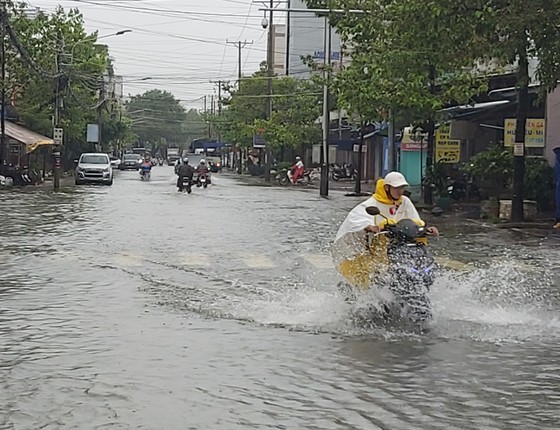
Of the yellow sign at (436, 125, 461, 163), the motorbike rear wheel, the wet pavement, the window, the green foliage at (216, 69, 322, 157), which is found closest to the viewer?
the wet pavement

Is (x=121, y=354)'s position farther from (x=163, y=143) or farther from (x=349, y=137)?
(x=163, y=143)

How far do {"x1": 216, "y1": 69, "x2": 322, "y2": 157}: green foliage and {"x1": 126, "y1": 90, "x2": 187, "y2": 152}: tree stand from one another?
79995 mm

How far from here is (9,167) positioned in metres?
43.5

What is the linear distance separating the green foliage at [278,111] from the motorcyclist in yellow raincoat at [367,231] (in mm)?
51935

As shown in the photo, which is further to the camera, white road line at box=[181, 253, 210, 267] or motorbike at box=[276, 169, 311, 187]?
motorbike at box=[276, 169, 311, 187]

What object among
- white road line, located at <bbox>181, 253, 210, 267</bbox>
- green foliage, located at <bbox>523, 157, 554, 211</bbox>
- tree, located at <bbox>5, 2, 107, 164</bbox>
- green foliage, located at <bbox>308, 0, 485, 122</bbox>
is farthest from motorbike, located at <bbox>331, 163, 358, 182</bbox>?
white road line, located at <bbox>181, 253, 210, 267</bbox>

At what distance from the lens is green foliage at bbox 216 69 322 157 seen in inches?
2498

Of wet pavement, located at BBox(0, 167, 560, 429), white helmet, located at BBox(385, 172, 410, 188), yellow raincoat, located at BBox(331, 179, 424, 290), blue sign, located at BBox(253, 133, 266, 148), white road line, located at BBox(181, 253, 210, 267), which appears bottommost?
wet pavement, located at BBox(0, 167, 560, 429)

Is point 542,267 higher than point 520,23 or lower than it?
lower

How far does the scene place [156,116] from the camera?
163 m

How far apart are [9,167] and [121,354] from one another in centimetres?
3643

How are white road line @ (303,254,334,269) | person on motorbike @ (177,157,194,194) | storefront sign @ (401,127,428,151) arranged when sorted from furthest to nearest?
person on motorbike @ (177,157,194,194), storefront sign @ (401,127,428,151), white road line @ (303,254,334,269)

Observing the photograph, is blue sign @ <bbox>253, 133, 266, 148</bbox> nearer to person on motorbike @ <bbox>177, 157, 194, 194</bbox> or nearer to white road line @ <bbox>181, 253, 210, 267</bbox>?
person on motorbike @ <bbox>177, 157, 194, 194</bbox>

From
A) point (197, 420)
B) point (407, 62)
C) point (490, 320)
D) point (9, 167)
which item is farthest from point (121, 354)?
point (9, 167)
